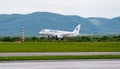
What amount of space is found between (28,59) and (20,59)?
18.7 inches

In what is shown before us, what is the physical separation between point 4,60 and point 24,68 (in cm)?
590

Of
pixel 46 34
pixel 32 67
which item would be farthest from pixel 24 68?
pixel 46 34

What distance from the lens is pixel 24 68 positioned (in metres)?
19.2

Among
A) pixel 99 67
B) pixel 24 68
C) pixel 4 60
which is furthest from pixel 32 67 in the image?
pixel 4 60

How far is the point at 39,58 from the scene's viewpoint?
85.0 feet

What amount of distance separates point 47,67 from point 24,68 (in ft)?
3.77

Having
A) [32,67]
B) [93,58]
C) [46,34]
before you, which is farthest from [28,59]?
[46,34]

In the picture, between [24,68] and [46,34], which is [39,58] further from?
[46,34]

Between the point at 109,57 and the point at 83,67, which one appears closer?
the point at 83,67

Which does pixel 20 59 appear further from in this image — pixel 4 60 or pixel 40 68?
pixel 40 68

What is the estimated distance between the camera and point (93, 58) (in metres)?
26.2

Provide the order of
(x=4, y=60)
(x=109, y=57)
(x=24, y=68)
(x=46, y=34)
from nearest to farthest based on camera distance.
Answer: (x=24, y=68) → (x=4, y=60) → (x=109, y=57) → (x=46, y=34)

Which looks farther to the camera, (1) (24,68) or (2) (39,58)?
(2) (39,58)

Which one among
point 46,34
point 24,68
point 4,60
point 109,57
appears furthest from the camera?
point 46,34
